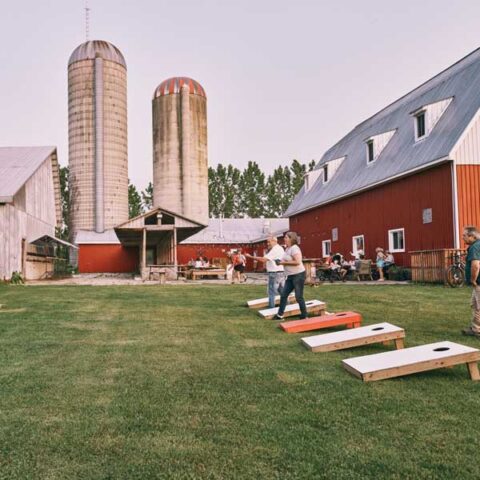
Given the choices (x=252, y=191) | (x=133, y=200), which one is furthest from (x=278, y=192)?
(x=133, y=200)

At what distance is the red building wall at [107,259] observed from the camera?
4134 cm

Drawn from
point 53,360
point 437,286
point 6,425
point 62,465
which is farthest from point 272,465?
point 437,286

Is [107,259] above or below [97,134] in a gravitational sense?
below

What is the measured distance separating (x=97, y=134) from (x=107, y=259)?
9956mm

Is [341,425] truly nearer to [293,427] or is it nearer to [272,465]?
[293,427]

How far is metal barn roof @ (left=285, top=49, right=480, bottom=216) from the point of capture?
64.1 ft

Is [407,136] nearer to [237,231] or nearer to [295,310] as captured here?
[295,310]

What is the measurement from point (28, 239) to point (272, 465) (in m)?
25.2

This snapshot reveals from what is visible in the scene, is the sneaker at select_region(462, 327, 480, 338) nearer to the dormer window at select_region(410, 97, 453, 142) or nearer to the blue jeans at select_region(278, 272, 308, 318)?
the blue jeans at select_region(278, 272, 308, 318)

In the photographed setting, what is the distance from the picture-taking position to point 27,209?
26062mm

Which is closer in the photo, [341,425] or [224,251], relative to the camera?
[341,425]

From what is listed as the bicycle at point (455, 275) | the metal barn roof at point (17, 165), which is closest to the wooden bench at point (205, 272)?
the metal barn roof at point (17, 165)

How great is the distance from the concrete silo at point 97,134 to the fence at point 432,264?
28401mm

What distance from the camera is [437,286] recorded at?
1698 centimetres
